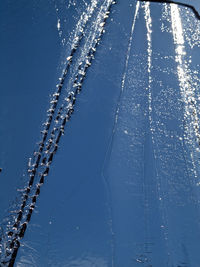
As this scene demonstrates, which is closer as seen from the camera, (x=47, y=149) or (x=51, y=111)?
(x=47, y=149)

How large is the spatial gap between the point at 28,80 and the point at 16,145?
25.1 inches

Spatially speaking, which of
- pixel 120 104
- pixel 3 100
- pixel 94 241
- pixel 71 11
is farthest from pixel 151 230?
pixel 71 11

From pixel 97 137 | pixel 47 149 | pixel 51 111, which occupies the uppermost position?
pixel 51 111

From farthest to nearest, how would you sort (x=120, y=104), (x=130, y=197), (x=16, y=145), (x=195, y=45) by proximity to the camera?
(x=195, y=45) < (x=120, y=104) < (x=16, y=145) < (x=130, y=197)

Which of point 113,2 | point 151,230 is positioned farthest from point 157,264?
point 113,2

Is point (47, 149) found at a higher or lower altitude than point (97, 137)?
lower

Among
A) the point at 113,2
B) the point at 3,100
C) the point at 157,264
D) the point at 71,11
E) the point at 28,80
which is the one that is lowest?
the point at 157,264

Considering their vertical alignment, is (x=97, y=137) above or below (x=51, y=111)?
below

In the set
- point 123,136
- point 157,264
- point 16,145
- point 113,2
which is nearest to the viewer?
point 157,264

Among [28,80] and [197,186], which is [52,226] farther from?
[28,80]

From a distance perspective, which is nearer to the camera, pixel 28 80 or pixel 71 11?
pixel 28 80

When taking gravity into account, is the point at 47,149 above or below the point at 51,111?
below

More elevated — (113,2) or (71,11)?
(113,2)

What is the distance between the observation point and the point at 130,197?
1631mm
